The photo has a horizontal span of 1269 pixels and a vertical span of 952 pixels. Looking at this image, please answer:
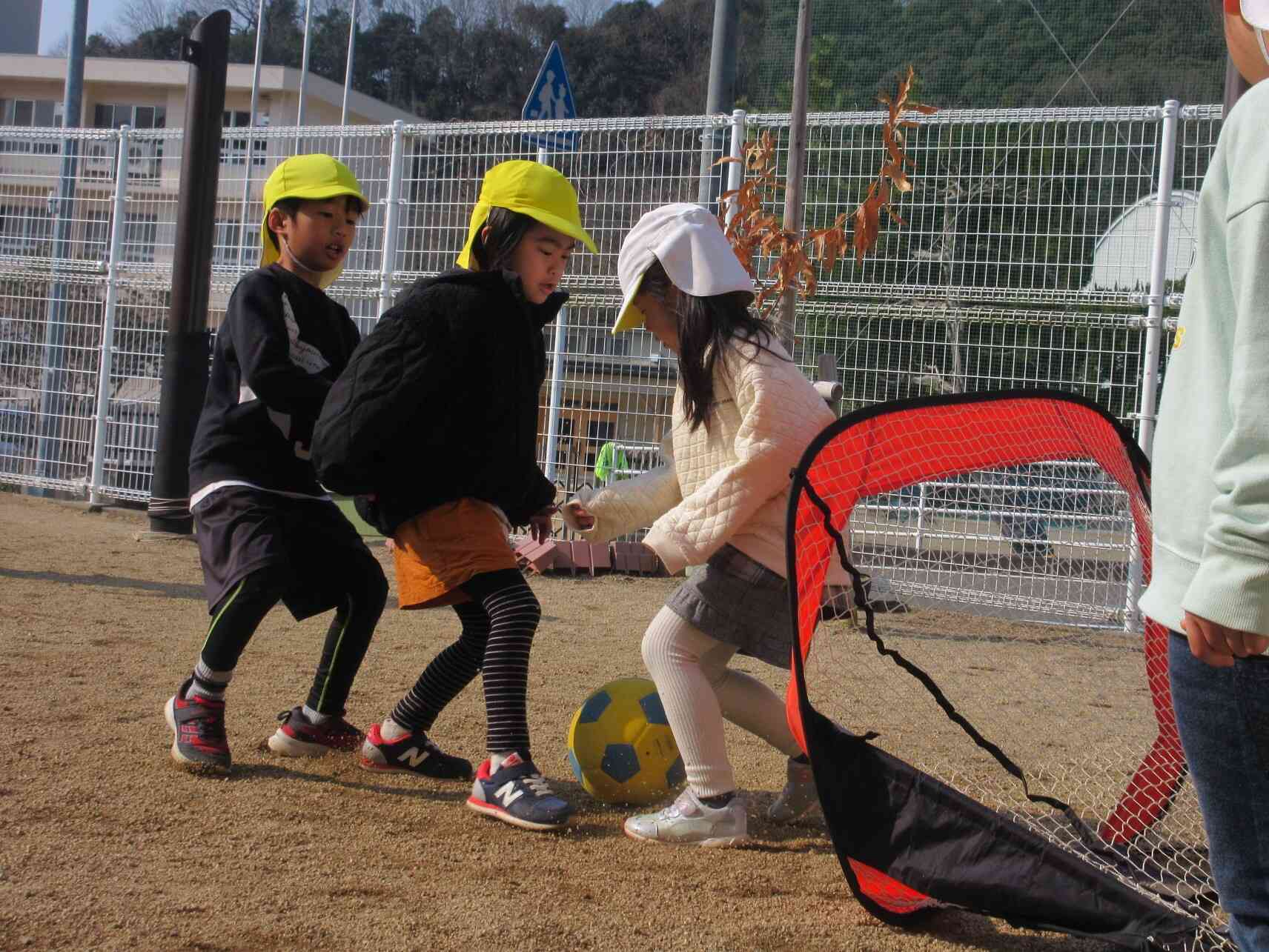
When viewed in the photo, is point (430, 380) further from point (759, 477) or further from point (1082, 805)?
point (1082, 805)

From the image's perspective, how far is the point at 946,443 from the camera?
9.90ft

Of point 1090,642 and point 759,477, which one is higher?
point 759,477

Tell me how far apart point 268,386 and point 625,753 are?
1.43 meters

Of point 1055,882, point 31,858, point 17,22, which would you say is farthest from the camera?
point 17,22

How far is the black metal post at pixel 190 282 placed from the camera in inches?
328

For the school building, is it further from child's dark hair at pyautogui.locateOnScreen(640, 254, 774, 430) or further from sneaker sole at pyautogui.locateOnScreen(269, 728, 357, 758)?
child's dark hair at pyautogui.locateOnScreen(640, 254, 774, 430)

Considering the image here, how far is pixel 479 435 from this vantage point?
134 inches

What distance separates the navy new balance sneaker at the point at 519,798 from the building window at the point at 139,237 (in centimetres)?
815

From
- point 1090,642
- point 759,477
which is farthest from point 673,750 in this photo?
point 1090,642

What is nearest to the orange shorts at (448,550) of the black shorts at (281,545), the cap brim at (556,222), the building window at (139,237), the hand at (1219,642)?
the black shorts at (281,545)

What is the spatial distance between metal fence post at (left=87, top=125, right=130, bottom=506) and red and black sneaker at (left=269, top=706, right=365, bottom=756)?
7027mm

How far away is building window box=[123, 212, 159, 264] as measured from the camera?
404 inches

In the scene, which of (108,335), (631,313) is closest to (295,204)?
(631,313)

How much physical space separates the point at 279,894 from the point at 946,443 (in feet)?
5.88
